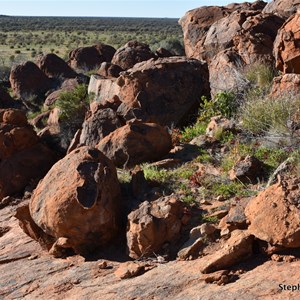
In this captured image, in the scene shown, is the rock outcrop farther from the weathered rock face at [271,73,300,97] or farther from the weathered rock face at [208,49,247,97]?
the weathered rock face at [208,49,247,97]

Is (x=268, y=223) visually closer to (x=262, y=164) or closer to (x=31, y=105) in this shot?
(x=262, y=164)

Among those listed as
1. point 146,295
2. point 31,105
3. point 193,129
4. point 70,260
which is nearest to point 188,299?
point 146,295

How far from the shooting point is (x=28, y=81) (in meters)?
17.9

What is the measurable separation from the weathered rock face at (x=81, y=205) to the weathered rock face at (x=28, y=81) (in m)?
12.1

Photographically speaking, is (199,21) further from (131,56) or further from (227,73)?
(227,73)

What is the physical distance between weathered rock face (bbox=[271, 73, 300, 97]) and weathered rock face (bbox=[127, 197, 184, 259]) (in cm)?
311

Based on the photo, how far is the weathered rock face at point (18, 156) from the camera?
8.80 m

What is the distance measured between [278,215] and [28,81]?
581 inches

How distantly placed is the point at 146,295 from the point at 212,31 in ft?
26.5

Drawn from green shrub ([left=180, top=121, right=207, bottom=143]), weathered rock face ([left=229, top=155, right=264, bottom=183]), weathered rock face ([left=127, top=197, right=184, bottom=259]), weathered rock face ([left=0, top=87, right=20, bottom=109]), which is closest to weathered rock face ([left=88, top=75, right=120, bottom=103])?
green shrub ([left=180, top=121, right=207, bottom=143])

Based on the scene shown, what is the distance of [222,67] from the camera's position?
9.69 metres

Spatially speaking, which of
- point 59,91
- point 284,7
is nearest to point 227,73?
point 284,7

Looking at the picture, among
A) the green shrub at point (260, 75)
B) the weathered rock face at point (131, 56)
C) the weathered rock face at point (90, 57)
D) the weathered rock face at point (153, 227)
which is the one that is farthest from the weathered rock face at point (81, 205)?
the weathered rock face at point (90, 57)

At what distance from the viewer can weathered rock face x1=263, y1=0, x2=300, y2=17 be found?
436 inches
